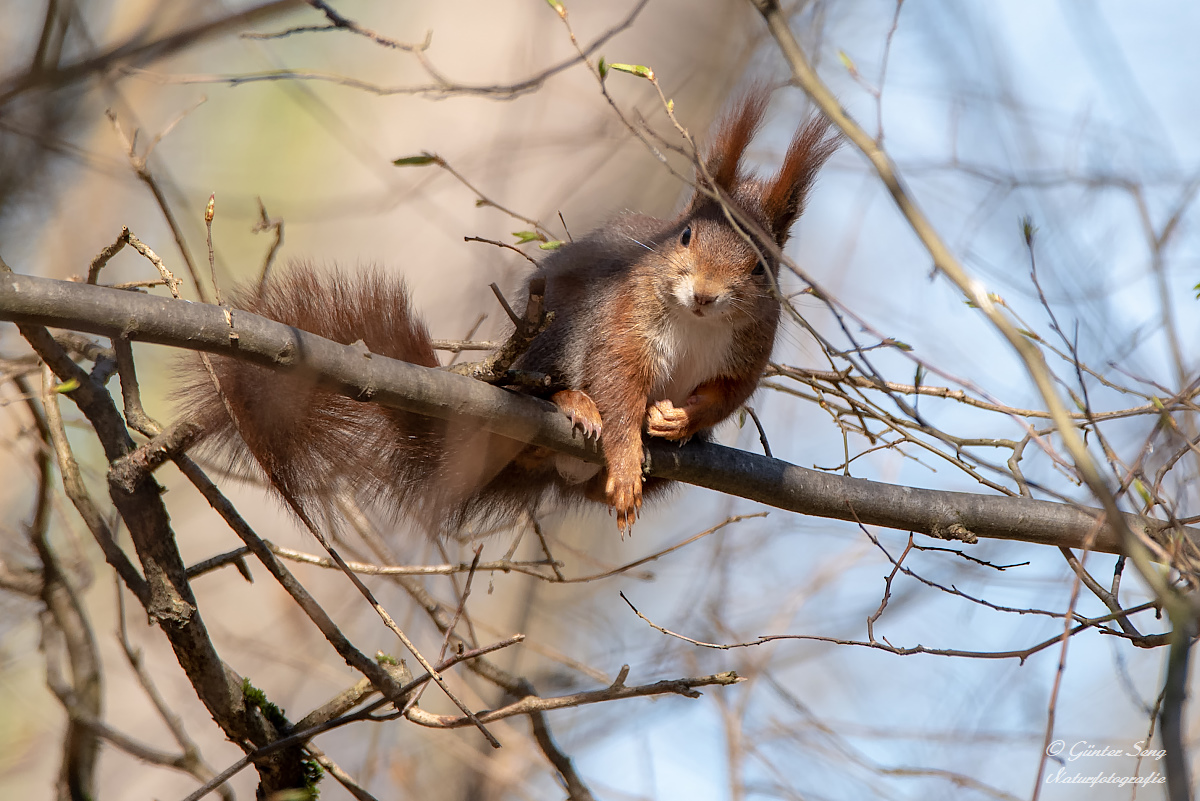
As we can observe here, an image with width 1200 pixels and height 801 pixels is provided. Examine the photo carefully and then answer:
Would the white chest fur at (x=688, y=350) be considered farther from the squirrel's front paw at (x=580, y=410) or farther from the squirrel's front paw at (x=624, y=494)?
the squirrel's front paw at (x=624, y=494)

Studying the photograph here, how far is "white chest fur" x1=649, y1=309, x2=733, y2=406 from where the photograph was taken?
2.38 metres

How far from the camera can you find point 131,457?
1.71 metres

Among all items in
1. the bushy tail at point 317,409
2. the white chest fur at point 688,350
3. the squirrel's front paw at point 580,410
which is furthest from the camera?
the white chest fur at point 688,350

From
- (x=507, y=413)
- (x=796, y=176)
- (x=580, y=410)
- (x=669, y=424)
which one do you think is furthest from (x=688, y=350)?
(x=507, y=413)

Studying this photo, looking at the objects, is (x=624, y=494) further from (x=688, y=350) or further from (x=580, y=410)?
(x=688, y=350)

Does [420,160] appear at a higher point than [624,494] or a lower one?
higher

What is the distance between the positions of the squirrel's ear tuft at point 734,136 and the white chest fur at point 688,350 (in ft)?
1.19

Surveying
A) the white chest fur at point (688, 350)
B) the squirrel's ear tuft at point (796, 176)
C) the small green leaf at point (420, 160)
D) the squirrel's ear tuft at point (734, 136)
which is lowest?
the white chest fur at point (688, 350)

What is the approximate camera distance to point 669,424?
2.23 m

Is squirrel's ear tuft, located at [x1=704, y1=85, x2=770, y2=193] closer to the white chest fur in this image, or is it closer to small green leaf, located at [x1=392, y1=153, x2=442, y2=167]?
the white chest fur

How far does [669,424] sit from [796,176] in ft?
2.60

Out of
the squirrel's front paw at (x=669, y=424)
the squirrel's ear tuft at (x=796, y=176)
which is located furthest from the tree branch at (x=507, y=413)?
the squirrel's ear tuft at (x=796, y=176)

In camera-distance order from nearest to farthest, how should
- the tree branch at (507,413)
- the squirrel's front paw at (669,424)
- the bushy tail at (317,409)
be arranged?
the tree branch at (507,413)
the bushy tail at (317,409)
the squirrel's front paw at (669,424)

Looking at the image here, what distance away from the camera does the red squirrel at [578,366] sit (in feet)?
6.46
